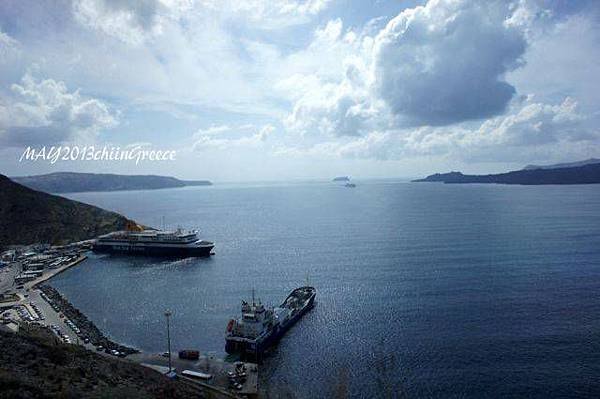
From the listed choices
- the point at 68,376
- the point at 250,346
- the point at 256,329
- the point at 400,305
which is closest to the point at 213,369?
the point at 250,346

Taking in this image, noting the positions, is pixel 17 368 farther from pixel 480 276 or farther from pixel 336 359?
pixel 480 276

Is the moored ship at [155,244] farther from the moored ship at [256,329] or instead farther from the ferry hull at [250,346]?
the ferry hull at [250,346]

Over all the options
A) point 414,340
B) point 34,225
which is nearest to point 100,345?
point 414,340

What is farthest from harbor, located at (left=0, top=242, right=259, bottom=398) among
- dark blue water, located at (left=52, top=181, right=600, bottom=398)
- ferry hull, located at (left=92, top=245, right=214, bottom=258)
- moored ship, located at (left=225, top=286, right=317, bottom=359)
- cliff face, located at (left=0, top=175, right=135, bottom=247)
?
cliff face, located at (left=0, top=175, right=135, bottom=247)

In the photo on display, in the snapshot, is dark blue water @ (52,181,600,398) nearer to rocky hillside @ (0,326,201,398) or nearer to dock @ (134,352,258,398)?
dock @ (134,352,258,398)

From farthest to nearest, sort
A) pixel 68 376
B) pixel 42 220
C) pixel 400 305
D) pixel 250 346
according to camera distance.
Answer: pixel 42 220
pixel 400 305
pixel 250 346
pixel 68 376

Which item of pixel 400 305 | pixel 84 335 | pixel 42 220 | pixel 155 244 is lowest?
pixel 400 305

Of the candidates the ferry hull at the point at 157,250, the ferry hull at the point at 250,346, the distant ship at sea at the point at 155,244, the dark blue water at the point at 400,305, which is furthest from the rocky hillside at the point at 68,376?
the distant ship at sea at the point at 155,244

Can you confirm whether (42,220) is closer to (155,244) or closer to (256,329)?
(155,244)
